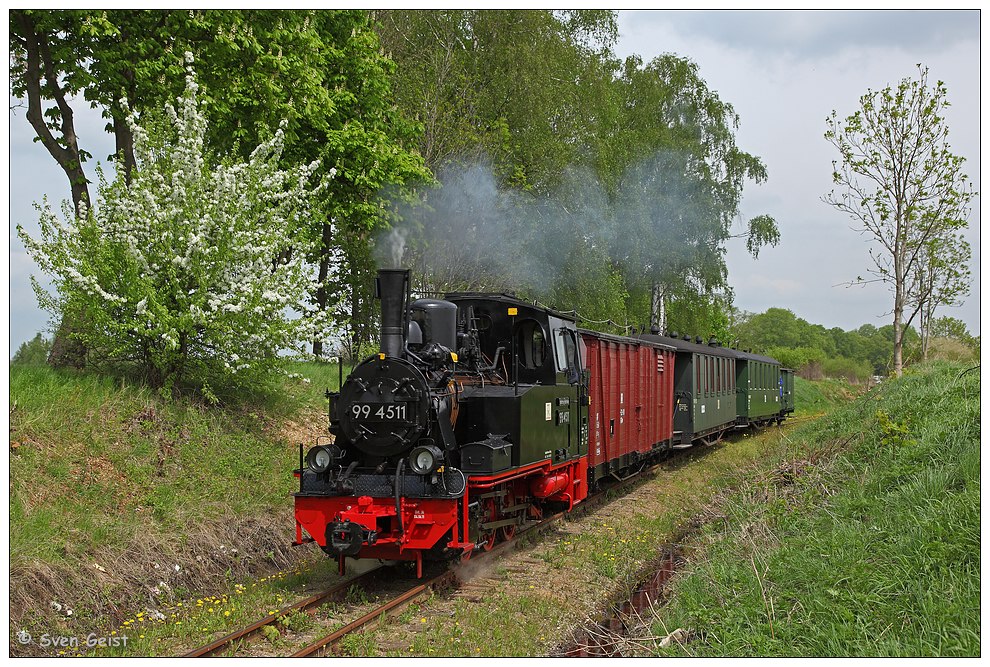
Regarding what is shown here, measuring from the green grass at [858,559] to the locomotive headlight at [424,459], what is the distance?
256 cm

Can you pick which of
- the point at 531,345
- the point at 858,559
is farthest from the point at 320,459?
the point at 858,559

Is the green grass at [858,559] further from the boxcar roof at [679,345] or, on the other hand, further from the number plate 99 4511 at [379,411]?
the boxcar roof at [679,345]

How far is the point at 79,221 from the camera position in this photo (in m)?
10.8

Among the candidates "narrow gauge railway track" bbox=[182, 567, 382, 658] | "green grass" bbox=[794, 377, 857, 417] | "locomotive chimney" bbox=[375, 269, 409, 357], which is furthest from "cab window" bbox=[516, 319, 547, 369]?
"green grass" bbox=[794, 377, 857, 417]

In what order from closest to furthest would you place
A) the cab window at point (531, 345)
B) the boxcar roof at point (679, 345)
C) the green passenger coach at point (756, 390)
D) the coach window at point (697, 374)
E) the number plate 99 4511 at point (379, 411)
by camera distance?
the number plate 99 4511 at point (379, 411)
the cab window at point (531, 345)
the boxcar roof at point (679, 345)
the coach window at point (697, 374)
the green passenger coach at point (756, 390)

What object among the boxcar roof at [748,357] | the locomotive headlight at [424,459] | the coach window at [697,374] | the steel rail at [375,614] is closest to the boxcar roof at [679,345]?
the coach window at [697,374]

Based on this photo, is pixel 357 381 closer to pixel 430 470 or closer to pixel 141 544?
pixel 430 470

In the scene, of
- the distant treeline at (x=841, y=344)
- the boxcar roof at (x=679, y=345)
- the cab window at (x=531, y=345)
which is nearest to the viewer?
the cab window at (x=531, y=345)

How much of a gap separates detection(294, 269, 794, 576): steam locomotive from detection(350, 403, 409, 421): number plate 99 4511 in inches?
0.4

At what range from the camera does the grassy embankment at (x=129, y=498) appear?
723cm

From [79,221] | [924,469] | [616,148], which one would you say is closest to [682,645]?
[924,469]

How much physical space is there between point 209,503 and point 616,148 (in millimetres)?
20920

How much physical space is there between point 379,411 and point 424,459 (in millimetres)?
715

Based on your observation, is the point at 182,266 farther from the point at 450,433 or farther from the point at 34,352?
the point at 450,433
